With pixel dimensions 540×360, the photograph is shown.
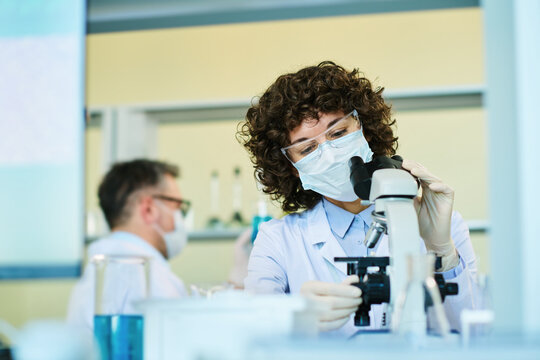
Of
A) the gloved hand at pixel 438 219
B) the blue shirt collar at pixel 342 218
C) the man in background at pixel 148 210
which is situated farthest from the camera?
the man in background at pixel 148 210

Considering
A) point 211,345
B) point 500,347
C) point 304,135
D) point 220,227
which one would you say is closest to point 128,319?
point 211,345

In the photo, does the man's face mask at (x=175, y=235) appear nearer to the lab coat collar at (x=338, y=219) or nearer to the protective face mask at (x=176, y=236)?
the protective face mask at (x=176, y=236)

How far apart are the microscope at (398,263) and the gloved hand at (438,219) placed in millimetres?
235

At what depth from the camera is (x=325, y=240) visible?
6.67ft

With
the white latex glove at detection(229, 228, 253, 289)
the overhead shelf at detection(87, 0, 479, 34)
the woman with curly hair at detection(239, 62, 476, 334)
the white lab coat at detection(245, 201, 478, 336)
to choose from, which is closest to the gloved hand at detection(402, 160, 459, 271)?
the woman with curly hair at detection(239, 62, 476, 334)

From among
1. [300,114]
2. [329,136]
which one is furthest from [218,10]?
[329,136]

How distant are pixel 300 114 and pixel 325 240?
1.31 ft

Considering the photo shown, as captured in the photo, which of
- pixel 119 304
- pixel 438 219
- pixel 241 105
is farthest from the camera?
pixel 241 105

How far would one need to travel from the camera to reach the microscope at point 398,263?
1090 millimetres

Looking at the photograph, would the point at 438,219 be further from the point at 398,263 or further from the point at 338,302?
the point at 398,263

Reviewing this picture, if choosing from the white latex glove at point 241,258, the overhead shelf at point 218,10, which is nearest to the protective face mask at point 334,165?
the overhead shelf at point 218,10

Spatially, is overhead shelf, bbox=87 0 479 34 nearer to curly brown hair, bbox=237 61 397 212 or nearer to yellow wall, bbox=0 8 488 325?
curly brown hair, bbox=237 61 397 212

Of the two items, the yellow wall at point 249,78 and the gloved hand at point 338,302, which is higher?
the yellow wall at point 249,78

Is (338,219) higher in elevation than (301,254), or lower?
higher
